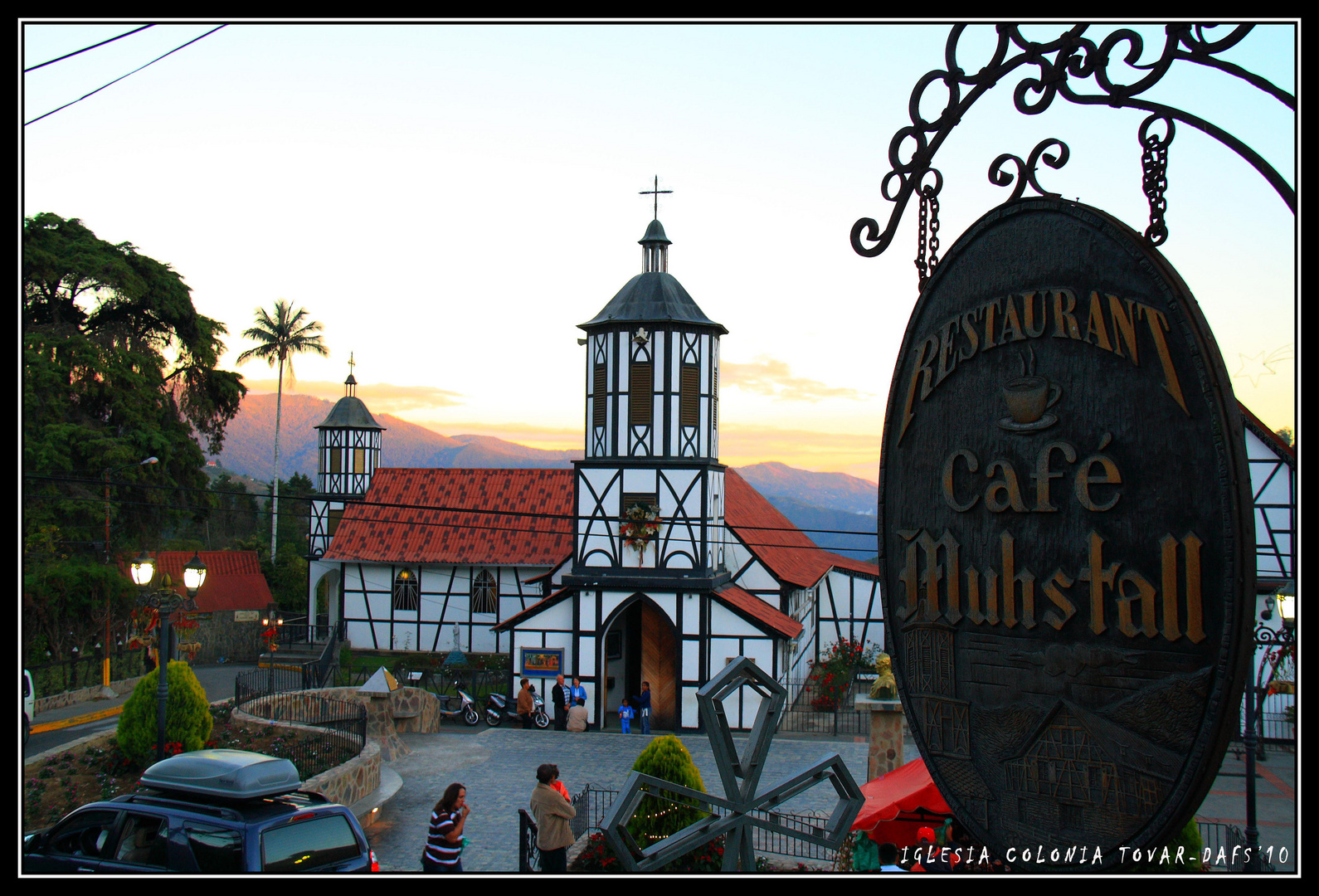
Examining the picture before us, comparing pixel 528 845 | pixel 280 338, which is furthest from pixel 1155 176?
pixel 280 338

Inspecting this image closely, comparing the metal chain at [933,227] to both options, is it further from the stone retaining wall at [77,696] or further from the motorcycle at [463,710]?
the stone retaining wall at [77,696]

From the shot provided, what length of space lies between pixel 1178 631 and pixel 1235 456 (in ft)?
1.64

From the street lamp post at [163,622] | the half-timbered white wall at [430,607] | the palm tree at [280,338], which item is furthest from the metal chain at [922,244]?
the palm tree at [280,338]

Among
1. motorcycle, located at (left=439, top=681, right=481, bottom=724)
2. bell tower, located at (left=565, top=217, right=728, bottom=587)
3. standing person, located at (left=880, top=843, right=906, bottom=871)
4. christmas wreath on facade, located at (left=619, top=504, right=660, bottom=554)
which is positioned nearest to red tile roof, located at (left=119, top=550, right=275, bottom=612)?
motorcycle, located at (left=439, top=681, right=481, bottom=724)

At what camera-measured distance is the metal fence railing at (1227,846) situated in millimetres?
7823

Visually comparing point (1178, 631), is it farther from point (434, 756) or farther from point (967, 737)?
point (434, 756)

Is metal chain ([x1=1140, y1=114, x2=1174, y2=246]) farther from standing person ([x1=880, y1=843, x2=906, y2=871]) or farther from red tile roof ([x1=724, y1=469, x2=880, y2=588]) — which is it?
red tile roof ([x1=724, y1=469, x2=880, y2=588])

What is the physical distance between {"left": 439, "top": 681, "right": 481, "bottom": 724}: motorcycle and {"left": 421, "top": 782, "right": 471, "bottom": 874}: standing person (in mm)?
13402

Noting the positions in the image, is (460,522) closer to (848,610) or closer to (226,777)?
(848,610)

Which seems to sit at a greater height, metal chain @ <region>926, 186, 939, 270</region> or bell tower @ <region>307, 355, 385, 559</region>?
bell tower @ <region>307, 355, 385, 559</region>

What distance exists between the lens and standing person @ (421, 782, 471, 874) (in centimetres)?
905

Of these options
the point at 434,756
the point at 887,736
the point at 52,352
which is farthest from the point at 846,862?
the point at 52,352

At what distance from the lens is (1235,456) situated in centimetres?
254

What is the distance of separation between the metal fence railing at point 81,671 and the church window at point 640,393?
15949 millimetres
